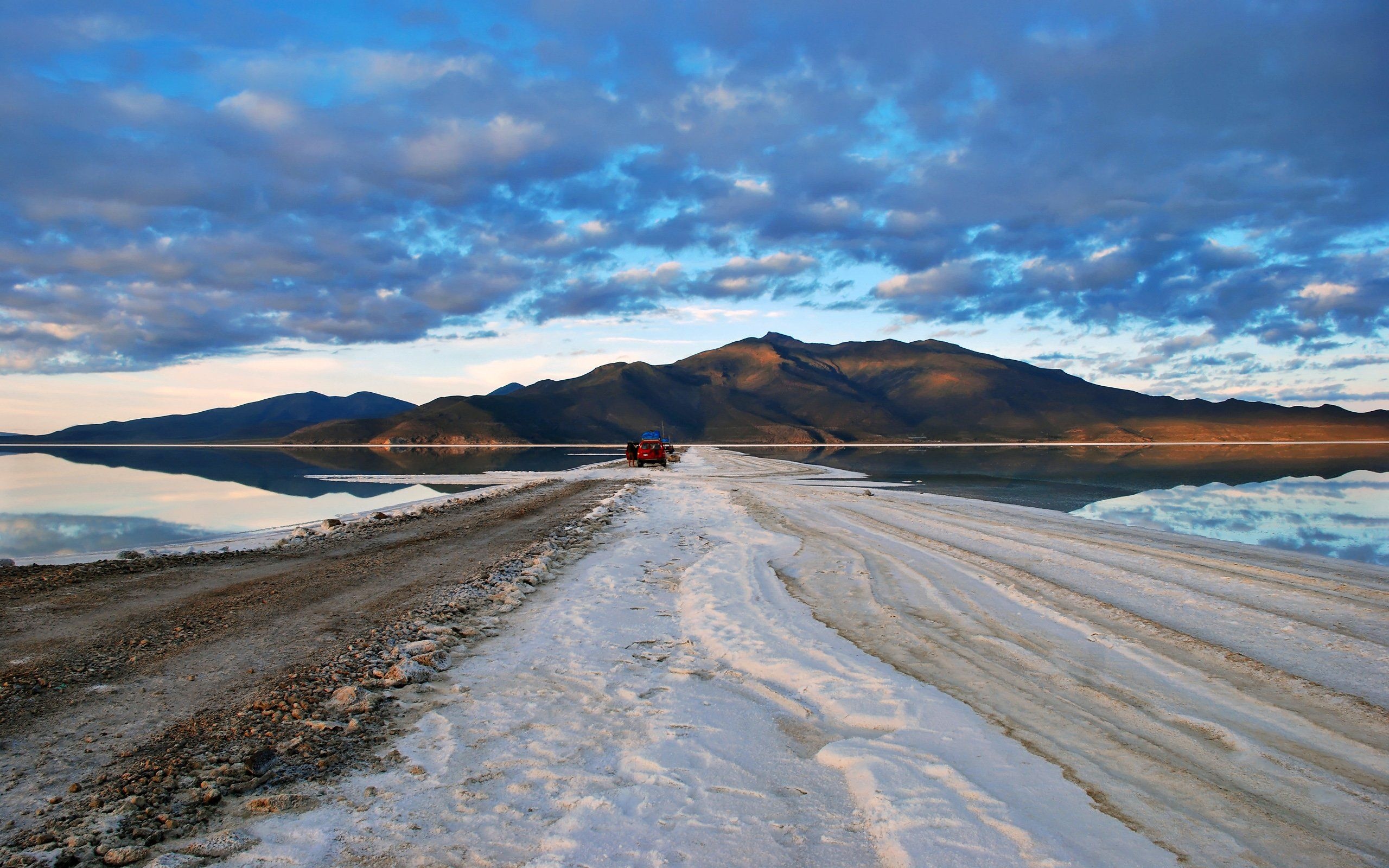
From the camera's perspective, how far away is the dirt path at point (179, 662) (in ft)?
14.0

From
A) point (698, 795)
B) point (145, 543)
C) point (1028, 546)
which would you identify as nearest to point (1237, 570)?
point (1028, 546)

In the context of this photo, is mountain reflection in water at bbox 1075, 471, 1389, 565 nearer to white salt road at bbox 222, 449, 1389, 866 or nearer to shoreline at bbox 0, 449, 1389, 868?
shoreline at bbox 0, 449, 1389, 868

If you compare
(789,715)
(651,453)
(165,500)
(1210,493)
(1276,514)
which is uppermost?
(651,453)

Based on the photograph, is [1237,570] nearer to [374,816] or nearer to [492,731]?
[492,731]

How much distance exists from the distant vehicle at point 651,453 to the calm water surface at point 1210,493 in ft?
42.8

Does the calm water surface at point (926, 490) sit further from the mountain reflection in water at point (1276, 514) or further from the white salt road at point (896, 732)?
the white salt road at point (896, 732)

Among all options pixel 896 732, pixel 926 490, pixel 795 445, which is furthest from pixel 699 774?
pixel 795 445

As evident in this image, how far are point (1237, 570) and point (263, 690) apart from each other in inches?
548

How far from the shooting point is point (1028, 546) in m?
14.0

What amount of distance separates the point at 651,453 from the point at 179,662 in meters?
43.6

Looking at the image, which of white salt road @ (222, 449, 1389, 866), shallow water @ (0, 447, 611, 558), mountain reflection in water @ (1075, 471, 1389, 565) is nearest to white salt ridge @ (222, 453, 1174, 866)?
white salt road @ (222, 449, 1389, 866)

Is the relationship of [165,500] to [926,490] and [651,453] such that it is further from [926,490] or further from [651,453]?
[926,490]

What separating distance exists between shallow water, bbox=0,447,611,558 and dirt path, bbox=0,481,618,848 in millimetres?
6717

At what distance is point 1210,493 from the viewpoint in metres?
29.0
